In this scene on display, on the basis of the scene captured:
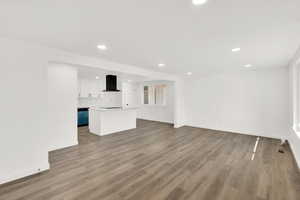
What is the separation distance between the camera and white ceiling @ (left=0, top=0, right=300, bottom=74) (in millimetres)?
1440

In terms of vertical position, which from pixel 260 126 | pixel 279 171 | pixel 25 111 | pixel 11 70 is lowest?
pixel 279 171

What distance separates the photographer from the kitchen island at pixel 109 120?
5124mm

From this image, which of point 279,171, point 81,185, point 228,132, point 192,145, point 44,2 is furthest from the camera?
point 228,132

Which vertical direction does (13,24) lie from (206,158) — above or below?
above

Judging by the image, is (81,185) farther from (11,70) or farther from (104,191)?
(11,70)

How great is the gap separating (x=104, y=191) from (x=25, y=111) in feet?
6.90

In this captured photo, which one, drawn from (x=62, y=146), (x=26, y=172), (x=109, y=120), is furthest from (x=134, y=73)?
(x=26, y=172)

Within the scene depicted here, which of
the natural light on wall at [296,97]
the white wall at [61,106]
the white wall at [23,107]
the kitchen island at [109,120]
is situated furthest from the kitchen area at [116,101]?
the natural light on wall at [296,97]

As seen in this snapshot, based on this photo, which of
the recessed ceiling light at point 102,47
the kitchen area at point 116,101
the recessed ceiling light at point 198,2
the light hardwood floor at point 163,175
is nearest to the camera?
Result: the recessed ceiling light at point 198,2

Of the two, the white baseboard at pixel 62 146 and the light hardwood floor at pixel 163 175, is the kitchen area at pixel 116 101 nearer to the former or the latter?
the white baseboard at pixel 62 146

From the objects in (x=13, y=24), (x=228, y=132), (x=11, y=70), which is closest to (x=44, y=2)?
(x=13, y=24)

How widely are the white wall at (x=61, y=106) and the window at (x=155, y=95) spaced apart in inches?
207

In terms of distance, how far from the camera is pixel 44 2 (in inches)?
55.6

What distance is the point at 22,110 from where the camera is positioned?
8.16 feet
